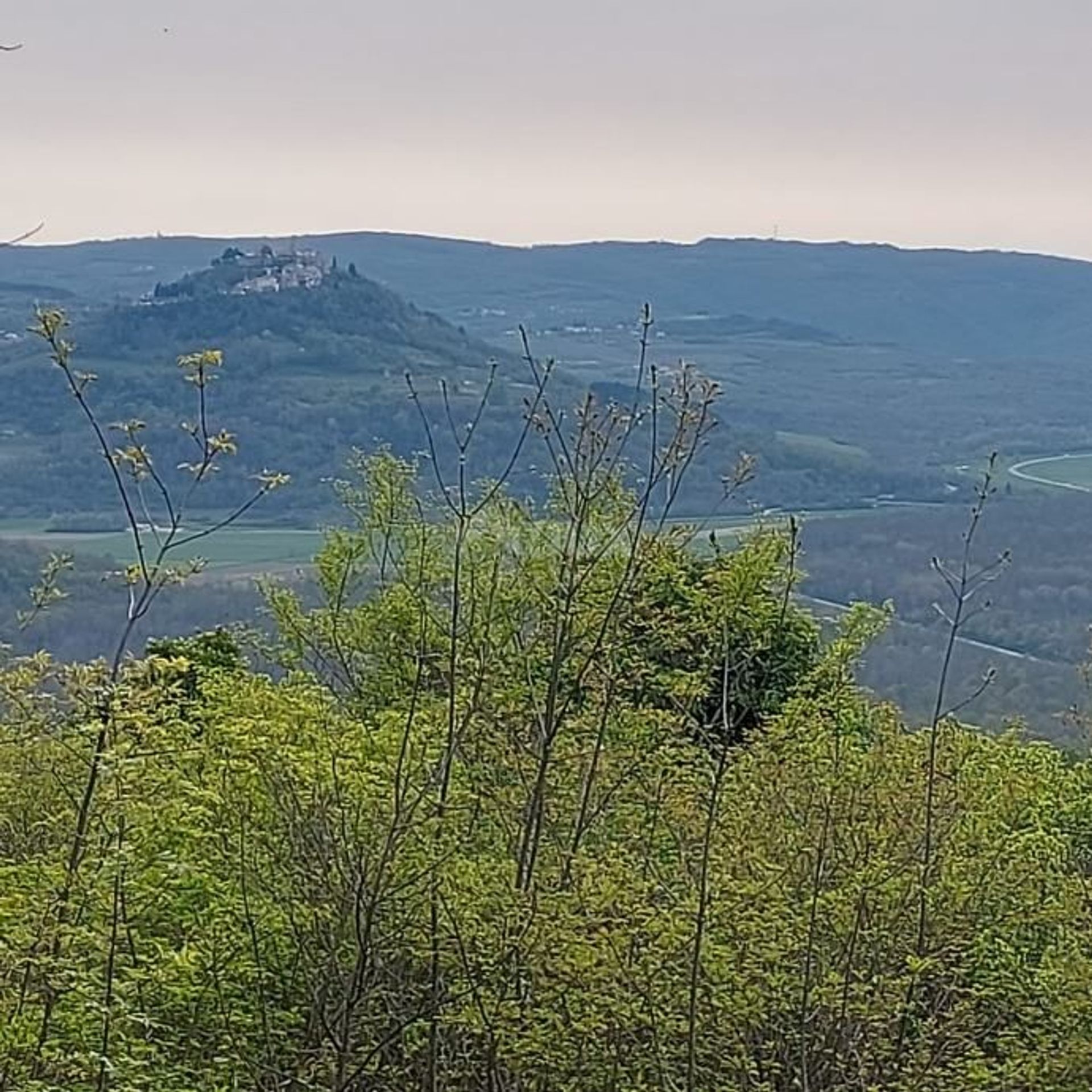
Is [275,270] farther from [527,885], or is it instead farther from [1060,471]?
[527,885]

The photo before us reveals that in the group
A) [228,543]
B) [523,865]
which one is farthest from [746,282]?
[523,865]

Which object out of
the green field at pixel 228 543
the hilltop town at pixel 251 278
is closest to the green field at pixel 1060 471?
the green field at pixel 228 543

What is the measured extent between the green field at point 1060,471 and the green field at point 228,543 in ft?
89.0

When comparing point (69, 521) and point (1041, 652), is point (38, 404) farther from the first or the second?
point (1041, 652)

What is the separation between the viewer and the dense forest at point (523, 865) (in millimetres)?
6703

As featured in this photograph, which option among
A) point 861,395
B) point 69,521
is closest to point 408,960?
point 69,521

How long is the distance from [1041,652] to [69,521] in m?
26.4

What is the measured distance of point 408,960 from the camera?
28.3ft

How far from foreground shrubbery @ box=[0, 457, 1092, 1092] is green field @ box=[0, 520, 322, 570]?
2227 cm

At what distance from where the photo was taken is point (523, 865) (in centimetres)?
821

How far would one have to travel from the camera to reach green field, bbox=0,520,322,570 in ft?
118

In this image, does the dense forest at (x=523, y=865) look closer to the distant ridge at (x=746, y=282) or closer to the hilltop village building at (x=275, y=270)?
the hilltop village building at (x=275, y=270)

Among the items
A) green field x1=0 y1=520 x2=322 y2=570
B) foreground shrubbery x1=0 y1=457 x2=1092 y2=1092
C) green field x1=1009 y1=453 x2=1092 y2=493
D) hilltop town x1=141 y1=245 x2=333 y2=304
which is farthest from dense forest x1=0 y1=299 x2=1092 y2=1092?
hilltop town x1=141 y1=245 x2=333 y2=304

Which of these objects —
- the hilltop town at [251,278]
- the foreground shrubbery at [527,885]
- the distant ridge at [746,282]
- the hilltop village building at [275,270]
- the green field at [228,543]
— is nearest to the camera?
the foreground shrubbery at [527,885]
